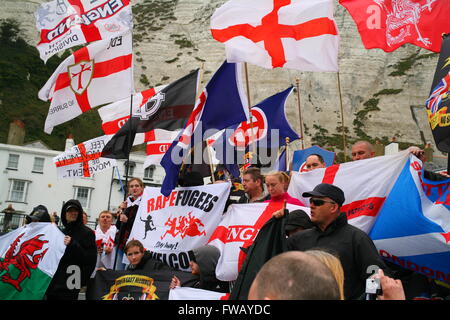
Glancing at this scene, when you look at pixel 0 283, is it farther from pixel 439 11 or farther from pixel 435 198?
pixel 439 11

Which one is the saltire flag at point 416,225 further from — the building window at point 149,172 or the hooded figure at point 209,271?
the building window at point 149,172

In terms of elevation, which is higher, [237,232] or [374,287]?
[237,232]

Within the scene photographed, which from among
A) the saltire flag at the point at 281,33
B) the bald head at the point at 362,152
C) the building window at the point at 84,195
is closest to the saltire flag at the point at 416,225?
the bald head at the point at 362,152

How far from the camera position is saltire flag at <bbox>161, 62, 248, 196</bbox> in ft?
22.7

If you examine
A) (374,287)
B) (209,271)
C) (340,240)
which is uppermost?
(340,240)

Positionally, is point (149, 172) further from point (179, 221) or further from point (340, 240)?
point (340, 240)

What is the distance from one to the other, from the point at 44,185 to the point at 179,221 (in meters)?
36.2

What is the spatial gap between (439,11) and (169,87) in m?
4.11

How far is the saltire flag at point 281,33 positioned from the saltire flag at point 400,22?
0.46 metres

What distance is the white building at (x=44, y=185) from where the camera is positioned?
39.6 metres

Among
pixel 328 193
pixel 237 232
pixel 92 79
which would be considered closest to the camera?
pixel 328 193

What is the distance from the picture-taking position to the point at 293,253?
1904 millimetres

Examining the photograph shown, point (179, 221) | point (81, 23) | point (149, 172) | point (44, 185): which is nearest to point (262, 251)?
point (179, 221)
